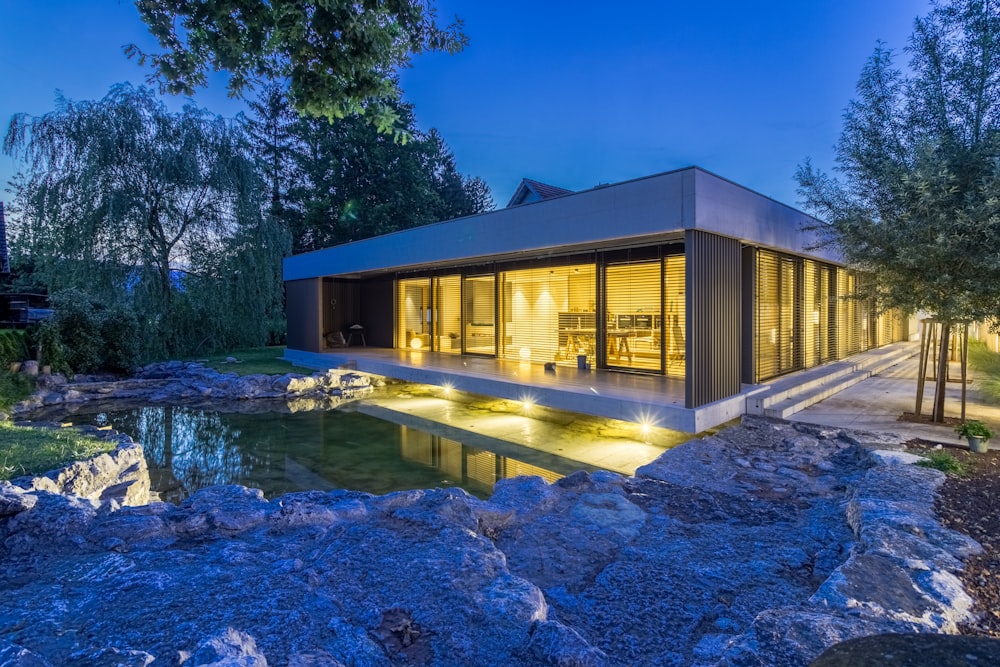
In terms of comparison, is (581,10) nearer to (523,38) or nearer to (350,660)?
(523,38)

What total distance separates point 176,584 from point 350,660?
3.78 ft

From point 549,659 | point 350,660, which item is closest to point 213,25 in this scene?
point 350,660

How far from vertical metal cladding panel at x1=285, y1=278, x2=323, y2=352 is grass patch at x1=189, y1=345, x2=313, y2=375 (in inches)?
27.6

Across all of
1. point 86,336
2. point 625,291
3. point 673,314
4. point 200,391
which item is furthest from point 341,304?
point 673,314

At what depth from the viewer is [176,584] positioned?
2.56 metres

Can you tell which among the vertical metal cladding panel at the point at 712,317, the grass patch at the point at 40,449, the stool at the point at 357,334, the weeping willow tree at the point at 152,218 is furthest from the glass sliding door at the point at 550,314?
the weeping willow tree at the point at 152,218

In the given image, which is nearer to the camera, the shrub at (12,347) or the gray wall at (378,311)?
the shrub at (12,347)

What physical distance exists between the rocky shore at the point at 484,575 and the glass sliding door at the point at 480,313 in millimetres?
7198

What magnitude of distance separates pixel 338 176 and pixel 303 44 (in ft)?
65.4

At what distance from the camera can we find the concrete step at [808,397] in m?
6.69

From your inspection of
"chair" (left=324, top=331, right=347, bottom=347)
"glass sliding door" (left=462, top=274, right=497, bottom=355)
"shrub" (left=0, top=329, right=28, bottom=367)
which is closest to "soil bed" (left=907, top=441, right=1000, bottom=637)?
"glass sliding door" (left=462, top=274, right=497, bottom=355)

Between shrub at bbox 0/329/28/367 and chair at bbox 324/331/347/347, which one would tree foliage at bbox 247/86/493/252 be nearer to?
chair at bbox 324/331/347/347

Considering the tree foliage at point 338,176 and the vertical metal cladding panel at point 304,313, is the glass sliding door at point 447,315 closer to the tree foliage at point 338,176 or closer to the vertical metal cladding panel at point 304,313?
the vertical metal cladding panel at point 304,313

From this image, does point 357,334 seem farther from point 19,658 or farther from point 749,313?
point 19,658
